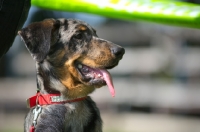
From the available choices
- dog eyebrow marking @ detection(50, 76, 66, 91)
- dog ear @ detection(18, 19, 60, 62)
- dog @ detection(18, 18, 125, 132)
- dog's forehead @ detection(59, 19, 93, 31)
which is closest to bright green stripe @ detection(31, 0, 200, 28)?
dog's forehead @ detection(59, 19, 93, 31)

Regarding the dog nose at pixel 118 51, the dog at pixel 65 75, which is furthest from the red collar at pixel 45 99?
the dog nose at pixel 118 51

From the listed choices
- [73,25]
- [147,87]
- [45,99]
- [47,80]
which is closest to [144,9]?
[73,25]

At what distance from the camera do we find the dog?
4.46 metres

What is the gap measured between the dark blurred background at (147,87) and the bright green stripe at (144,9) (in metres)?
9.28

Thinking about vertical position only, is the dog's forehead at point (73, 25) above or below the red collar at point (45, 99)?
above

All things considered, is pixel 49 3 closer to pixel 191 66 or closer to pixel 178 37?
pixel 191 66

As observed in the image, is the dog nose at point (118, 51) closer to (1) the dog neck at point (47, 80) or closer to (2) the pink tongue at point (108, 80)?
(2) the pink tongue at point (108, 80)

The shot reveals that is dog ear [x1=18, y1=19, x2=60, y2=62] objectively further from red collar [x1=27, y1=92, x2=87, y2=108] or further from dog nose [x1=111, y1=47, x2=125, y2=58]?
dog nose [x1=111, y1=47, x2=125, y2=58]

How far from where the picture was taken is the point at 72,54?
15.3ft

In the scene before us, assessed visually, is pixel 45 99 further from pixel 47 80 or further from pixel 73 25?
pixel 73 25

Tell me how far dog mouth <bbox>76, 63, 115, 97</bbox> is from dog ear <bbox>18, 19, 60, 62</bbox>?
32 centimetres

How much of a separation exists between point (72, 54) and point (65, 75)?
187mm

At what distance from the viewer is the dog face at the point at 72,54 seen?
4473 millimetres

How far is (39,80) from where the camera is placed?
15.1 feet
